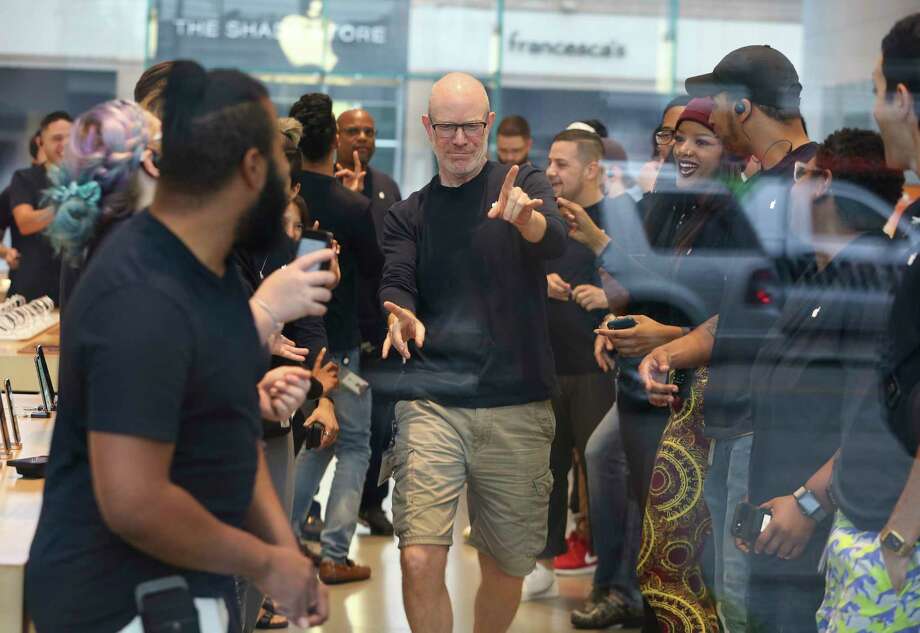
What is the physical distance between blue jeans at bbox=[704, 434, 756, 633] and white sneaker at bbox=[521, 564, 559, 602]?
107 cm

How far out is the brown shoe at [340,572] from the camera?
3.89 m

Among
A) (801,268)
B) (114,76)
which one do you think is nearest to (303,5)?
(114,76)

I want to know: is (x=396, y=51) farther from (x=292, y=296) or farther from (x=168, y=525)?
(x=168, y=525)

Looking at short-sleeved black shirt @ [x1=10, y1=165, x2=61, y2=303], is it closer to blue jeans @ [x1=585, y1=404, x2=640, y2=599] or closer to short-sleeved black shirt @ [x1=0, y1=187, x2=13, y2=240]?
short-sleeved black shirt @ [x1=0, y1=187, x2=13, y2=240]

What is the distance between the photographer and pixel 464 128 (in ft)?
9.71

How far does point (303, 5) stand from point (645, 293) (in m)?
4.13

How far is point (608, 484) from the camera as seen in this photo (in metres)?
3.78

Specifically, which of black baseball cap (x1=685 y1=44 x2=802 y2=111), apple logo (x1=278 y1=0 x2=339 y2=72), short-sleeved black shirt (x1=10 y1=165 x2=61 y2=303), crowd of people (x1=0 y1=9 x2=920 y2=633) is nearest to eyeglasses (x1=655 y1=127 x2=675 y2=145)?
crowd of people (x1=0 y1=9 x2=920 y2=633)

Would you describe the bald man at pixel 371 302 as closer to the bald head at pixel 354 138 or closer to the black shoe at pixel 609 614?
the bald head at pixel 354 138

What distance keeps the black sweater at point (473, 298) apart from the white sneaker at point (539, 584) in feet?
3.51

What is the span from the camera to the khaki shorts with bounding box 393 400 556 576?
2926 mm

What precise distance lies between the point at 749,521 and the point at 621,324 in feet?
2.29

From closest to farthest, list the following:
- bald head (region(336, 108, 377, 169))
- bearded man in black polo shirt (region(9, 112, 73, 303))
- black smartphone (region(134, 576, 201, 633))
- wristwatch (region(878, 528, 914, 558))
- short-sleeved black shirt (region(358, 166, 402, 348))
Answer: black smartphone (region(134, 576, 201, 633)), wristwatch (region(878, 528, 914, 558)), short-sleeved black shirt (region(358, 166, 402, 348)), bald head (region(336, 108, 377, 169)), bearded man in black polo shirt (region(9, 112, 73, 303))

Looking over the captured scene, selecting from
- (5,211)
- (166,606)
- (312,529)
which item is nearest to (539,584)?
(312,529)
